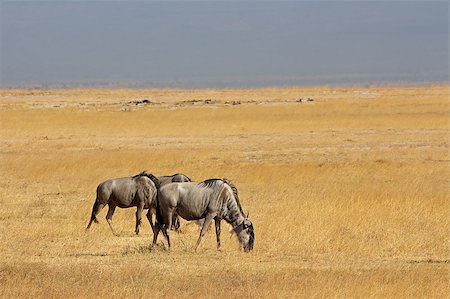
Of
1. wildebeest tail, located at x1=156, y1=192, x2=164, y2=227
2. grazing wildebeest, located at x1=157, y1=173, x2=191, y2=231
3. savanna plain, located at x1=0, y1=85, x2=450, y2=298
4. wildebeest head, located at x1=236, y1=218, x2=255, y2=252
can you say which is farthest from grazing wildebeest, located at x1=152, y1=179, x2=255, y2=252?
grazing wildebeest, located at x1=157, y1=173, x2=191, y2=231

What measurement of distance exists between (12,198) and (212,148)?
14.2 meters

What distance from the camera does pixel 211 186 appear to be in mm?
13812

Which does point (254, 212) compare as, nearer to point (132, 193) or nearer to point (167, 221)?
point (132, 193)

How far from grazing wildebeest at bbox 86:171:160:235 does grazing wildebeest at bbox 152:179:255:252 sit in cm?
127

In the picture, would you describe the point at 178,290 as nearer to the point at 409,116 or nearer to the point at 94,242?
the point at 94,242

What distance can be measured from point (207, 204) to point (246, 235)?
81 centimetres

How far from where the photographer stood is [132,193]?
15656 millimetres

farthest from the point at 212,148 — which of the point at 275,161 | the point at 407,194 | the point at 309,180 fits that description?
the point at 407,194

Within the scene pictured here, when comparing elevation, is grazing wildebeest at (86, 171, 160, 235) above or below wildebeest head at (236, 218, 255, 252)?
above

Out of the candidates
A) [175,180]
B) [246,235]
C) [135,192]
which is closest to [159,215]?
[175,180]

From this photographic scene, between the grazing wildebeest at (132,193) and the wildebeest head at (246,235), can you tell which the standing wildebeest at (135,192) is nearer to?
the grazing wildebeest at (132,193)

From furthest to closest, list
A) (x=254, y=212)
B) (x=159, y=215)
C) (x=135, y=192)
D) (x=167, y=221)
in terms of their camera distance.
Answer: (x=254, y=212)
(x=135, y=192)
(x=159, y=215)
(x=167, y=221)

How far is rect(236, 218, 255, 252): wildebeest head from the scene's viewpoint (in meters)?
13.8

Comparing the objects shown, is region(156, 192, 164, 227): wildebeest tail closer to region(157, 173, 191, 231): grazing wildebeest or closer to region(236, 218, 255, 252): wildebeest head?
region(157, 173, 191, 231): grazing wildebeest
